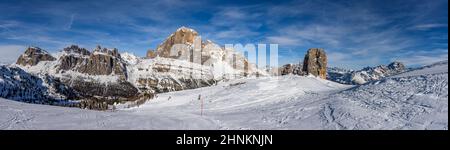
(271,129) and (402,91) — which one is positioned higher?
(402,91)

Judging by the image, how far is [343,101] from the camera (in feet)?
129

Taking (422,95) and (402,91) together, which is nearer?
(422,95)
